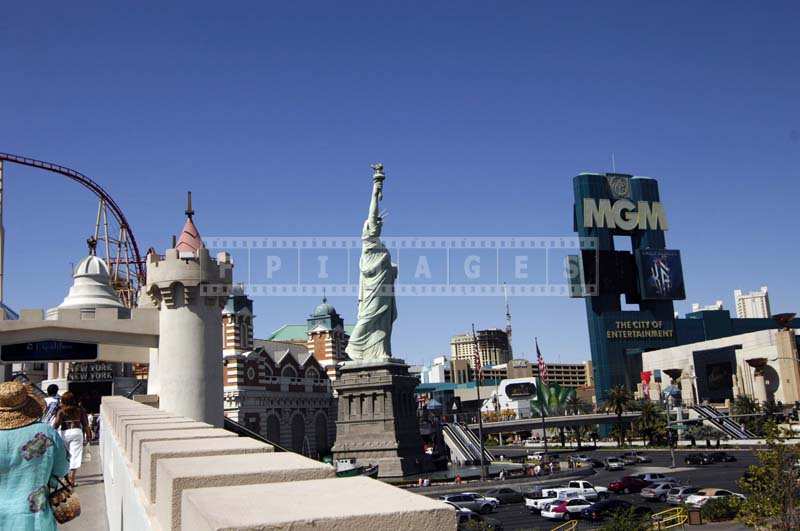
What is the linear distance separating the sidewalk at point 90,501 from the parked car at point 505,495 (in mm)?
28365

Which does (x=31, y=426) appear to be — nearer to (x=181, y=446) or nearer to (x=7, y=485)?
(x=7, y=485)

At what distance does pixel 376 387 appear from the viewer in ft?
207

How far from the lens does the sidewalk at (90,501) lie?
10.6m

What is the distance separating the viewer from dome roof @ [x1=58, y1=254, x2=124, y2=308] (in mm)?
33031

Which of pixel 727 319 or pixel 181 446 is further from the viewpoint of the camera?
pixel 727 319

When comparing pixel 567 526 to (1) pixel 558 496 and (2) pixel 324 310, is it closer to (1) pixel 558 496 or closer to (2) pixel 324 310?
(1) pixel 558 496

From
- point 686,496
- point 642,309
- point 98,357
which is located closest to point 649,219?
point 642,309

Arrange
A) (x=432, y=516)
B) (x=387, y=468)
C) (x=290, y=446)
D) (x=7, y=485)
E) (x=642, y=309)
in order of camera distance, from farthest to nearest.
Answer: (x=642, y=309) < (x=290, y=446) < (x=387, y=468) < (x=7, y=485) < (x=432, y=516)

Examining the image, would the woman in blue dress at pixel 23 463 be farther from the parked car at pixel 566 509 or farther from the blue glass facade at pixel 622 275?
the blue glass facade at pixel 622 275

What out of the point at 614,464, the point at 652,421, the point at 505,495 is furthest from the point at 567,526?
the point at 652,421

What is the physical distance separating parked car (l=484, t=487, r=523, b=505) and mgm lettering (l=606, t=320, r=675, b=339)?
68.8 m

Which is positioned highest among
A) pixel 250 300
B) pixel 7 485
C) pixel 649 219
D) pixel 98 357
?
pixel 649 219

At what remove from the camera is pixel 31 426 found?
5445 millimetres

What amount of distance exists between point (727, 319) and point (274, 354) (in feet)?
310
